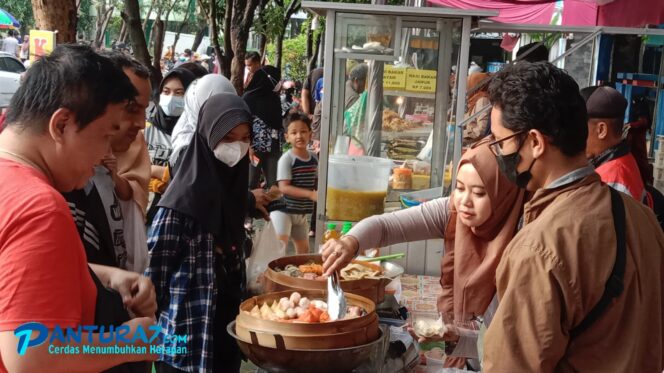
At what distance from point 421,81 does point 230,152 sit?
7.54 feet

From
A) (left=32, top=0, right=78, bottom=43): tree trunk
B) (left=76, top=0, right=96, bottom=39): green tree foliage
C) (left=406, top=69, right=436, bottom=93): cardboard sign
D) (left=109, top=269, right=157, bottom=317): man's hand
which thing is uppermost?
(left=76, top=0, right=96, bottom=39): green tree foliage

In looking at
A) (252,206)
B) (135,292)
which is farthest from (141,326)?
(252,206)

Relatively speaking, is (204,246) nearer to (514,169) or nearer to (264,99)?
(514,169)

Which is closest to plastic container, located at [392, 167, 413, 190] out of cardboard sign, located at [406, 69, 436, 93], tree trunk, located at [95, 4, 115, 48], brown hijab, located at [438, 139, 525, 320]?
cardboard sign, located at [406, 69, 436, 93]

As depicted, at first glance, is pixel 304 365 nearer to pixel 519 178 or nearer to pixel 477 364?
pixel 477 364

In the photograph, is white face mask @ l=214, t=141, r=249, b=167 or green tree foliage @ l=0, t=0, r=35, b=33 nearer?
white face mask @ l=214, t=141, r=249, b=167

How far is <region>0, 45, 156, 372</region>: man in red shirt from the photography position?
4.93 feet

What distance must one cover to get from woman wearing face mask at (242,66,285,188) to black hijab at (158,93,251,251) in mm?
5169

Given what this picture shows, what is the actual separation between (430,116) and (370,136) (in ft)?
1.62

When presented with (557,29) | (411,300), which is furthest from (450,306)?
(557,29)

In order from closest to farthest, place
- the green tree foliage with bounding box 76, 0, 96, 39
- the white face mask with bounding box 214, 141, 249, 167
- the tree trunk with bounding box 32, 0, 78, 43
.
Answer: the white face mask with bounding box 214, 141, 249, 167, the tree trunk with bounding box 32, 0, 78, 43, the green tree foliage with bounding box 76, 0, 96, 39

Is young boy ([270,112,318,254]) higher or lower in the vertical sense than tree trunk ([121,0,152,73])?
lower

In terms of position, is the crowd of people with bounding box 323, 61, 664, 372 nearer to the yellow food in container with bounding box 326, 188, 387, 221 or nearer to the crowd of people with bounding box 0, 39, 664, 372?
the crowd of people with bounding box 0, 39, 664, 372

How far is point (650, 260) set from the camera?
2.07 metres
